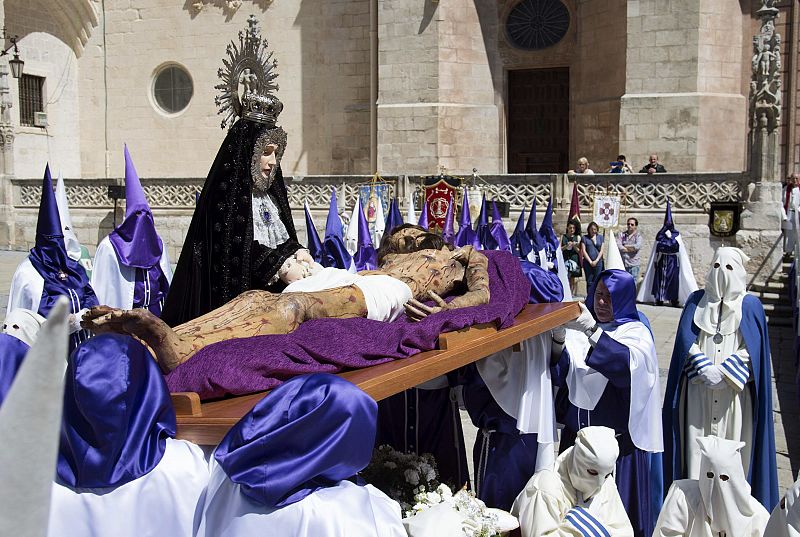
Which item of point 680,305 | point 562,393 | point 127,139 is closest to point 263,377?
point 562,393

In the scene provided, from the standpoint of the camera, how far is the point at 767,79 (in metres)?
15.5

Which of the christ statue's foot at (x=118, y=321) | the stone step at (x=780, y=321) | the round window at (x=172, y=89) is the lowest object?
the stone step at (x=780, y=321)

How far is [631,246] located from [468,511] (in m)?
12.1

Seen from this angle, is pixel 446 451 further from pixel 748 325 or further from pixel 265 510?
pixel 265 510

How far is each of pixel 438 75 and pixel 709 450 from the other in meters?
18.0

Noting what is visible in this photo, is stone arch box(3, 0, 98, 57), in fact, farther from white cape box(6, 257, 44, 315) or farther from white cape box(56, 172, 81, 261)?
white cape box(6, 257, 44, 315)

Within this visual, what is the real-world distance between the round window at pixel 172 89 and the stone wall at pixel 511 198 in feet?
13.8

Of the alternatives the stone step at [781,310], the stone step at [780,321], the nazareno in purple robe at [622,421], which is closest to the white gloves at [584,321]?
the nazareno in purple robe at [622,421]

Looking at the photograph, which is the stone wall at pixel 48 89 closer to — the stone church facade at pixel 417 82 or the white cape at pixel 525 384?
the stone church facade at pixel 417 82

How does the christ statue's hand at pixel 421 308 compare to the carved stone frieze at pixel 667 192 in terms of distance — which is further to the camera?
the carved stone frieze at pixel 667 192

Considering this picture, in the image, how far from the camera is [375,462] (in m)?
4.28

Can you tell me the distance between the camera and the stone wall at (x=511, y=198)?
52.9 ft

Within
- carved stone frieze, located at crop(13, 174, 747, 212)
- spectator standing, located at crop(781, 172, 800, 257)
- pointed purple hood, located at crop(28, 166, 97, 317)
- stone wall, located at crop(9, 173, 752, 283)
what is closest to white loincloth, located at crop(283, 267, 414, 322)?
pointed purple hood, located at crop(28, 166, 97, 317)

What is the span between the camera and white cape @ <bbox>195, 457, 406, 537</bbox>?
8.07 feet
